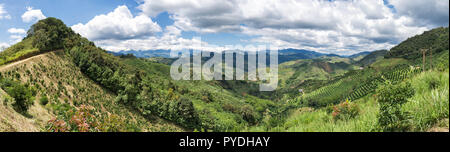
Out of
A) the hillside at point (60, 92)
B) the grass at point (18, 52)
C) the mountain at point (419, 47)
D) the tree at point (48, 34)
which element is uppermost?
the mountain at point (419, 47)

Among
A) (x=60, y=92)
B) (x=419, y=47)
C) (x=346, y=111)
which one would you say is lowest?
(x=60, y=92)

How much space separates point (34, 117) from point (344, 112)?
1956cm

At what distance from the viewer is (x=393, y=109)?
3.25 m

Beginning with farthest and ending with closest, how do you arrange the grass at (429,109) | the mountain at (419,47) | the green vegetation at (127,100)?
the mountain at (419,47)
the green vegetation at (127,100)
the grass at (429,109)

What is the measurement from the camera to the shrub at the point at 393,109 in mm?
3123

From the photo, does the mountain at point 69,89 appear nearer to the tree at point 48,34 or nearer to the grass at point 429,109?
→ the tree at point 48,34

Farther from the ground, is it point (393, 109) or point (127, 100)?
point (393, 109)

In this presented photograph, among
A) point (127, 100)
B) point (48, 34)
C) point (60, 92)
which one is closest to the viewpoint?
point (60, 92)

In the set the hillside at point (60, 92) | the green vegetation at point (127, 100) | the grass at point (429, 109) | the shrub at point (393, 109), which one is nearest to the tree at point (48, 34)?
the green vegetation at point (127, 100)

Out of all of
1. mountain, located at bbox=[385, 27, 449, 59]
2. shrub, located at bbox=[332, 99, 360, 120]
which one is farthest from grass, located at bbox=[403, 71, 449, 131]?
mountain, located at bbox=[385, 27, 449, 59]

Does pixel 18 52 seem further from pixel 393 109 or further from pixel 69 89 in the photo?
pixel 393 109

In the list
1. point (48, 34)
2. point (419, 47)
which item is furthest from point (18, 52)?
point (419, 47)

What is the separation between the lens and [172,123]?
48812 millimetres
